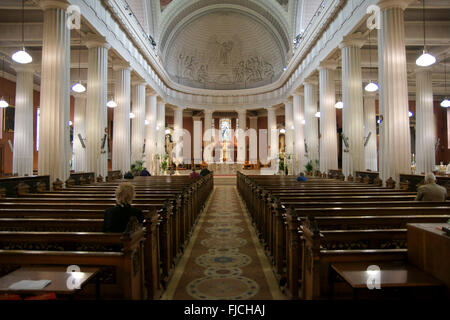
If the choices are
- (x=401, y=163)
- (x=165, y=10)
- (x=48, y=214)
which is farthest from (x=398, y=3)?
(x=165, y=10)

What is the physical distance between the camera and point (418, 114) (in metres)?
14.8

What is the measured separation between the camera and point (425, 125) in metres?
14.5

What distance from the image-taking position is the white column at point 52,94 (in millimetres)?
8297

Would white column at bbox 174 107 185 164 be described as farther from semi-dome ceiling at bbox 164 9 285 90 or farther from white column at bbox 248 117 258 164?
white column at bbox 248 117 258 164

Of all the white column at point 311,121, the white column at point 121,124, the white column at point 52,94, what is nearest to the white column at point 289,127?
the white column at point 311,121

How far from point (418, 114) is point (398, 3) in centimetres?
843

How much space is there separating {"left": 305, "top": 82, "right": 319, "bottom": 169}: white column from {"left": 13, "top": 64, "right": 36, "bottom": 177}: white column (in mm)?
14392

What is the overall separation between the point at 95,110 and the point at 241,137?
16.6 meters

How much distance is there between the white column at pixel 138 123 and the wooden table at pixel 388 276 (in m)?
15.9

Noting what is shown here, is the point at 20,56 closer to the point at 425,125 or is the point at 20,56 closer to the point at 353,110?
the point at 353,110

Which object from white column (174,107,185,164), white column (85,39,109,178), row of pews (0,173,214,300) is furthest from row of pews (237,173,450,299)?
white column (174,107,185,164)

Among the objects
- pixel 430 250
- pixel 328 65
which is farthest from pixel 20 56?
pixel 328 65

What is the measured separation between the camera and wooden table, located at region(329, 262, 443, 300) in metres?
1.86
